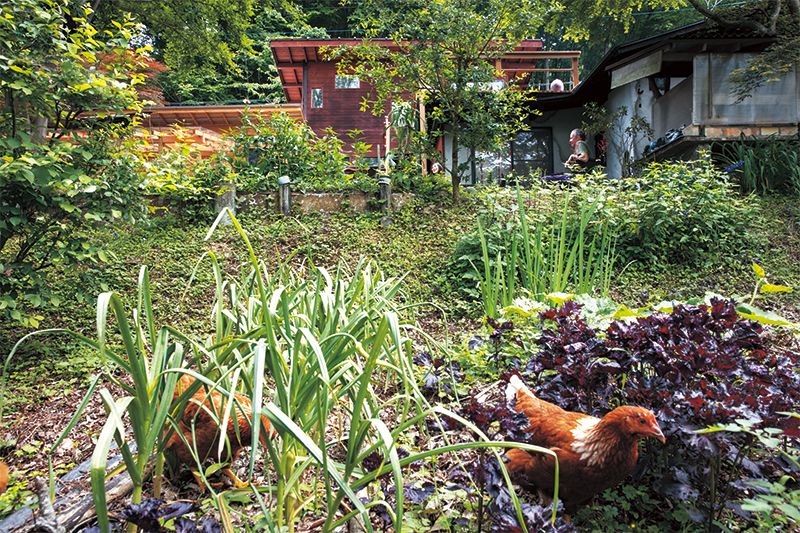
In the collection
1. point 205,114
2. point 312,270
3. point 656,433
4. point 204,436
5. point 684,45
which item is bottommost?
point 204,436

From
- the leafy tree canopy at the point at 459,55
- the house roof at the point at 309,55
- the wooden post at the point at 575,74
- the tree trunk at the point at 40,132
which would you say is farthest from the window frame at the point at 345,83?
the tree trunk at the point at 40,132

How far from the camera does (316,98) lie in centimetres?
1568

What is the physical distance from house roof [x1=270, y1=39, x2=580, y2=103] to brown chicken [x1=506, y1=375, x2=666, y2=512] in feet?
40.6

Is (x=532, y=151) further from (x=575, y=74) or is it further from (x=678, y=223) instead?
(x=678, y=223)

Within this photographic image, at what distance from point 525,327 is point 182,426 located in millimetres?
1560

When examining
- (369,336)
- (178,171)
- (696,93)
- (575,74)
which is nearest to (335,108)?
(575,74)

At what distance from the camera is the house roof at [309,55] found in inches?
522

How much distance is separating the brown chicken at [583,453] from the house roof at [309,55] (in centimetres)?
1238

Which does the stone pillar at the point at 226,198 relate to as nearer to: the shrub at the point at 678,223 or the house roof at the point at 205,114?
Answer: the shrub at the point at 678,223

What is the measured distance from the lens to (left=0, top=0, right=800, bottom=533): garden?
128 cm

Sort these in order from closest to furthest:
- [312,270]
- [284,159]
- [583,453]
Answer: [583,453] → [312,270] → [284,159]

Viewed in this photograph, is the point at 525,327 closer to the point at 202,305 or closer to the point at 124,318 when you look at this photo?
the point at 124,318

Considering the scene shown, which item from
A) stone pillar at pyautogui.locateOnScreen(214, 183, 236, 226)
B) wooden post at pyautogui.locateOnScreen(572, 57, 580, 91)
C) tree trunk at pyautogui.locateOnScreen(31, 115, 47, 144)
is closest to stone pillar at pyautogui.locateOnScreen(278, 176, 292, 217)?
stone pillar at pyautogui.locateOnScreen(214, 183, 236, 226)

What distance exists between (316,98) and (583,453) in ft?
51.3
